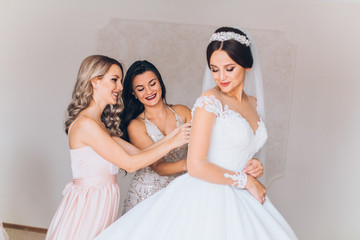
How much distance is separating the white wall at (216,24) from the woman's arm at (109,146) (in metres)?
2.44

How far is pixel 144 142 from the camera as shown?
280 cm

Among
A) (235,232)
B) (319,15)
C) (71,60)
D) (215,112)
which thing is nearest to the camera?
(235,232)

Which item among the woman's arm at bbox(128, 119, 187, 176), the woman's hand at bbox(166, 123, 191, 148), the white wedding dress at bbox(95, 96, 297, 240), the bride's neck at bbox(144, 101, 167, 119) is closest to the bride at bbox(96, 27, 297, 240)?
the white wedding dress at bbox(95, 96, 297, 240)

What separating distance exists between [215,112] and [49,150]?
321 centimetres

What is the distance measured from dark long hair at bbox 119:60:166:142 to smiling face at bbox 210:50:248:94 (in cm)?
72

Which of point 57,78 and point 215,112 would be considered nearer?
point 215,112

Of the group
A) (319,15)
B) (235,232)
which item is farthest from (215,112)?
(319,15)

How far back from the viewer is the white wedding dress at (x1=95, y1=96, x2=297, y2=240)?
197 cm

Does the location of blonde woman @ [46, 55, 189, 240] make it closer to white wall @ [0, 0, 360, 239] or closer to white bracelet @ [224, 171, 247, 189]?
white bracelet @ [224, 171, 247, 189]

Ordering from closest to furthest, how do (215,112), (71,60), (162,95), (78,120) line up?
(215,112) < (78,120) < (162,95) < (71,60)

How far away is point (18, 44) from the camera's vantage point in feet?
15.8

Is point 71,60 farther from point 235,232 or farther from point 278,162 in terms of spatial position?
point 235,232

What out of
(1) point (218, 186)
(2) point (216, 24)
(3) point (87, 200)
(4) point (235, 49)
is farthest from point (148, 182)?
(2) point (216, 24)

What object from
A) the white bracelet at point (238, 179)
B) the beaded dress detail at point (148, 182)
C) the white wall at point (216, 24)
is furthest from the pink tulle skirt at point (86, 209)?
the white wall at point (216, 24)
